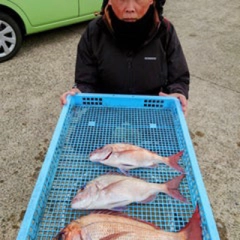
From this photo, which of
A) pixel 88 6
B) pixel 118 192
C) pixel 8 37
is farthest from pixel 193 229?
pixel 88 6

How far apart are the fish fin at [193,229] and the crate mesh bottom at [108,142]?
0.06 metres

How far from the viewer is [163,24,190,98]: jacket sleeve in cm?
217

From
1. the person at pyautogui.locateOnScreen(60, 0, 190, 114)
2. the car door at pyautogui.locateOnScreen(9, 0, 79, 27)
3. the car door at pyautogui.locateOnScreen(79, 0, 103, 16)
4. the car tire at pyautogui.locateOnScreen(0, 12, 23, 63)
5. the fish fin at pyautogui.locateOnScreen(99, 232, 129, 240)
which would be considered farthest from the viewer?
the car door at pyautogui.locateOnScreen(79, 0, 103, 16)

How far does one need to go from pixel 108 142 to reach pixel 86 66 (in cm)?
81

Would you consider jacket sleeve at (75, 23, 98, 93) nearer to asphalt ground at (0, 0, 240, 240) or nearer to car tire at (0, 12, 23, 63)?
asphalt ground at (0, 0, 240, 240)

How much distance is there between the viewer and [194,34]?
5781mm

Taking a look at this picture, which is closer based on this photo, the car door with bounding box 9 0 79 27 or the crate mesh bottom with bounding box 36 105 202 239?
the crate mesh bottom with bounding box 36 105 202 239

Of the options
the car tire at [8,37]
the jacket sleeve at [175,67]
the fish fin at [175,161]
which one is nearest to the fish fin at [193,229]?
the fish fin at [175,161]

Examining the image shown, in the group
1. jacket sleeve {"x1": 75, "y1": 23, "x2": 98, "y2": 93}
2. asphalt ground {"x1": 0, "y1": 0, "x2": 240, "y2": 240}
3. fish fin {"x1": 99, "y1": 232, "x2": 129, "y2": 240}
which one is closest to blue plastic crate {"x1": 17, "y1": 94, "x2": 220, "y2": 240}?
fish fin {"x1": 99, "y1": 232, "x2": 129, "y2": 240}

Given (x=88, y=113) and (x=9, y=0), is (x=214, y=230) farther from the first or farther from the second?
(x=9, y=0)

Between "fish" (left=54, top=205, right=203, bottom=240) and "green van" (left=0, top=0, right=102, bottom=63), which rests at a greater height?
"fish" (left=54, top=205, right=203, bottom=240)

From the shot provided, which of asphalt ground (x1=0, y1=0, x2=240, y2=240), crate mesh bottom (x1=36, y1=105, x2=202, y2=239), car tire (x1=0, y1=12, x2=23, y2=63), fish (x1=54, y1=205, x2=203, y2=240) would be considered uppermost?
fish (x1=54, y1=205, x2=203, y2=240)

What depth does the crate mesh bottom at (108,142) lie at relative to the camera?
1279 mm

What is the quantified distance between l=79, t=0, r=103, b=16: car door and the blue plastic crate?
3821mm
